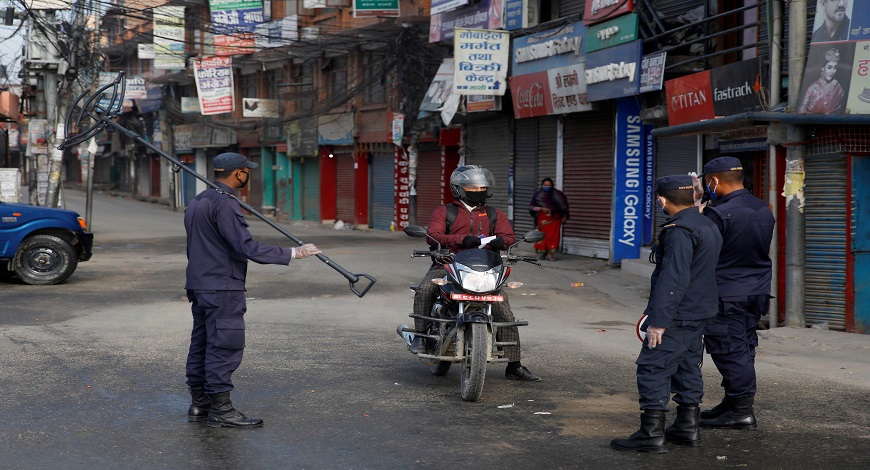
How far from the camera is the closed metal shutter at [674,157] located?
18.0 m

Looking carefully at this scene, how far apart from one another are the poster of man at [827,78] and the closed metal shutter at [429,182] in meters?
18.0

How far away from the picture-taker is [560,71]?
21219mm

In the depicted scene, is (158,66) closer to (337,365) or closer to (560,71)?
(560,71)

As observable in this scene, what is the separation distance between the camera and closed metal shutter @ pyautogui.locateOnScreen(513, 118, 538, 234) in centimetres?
2412

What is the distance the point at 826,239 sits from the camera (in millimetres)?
11398

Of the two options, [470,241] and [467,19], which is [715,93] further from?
[467,19]

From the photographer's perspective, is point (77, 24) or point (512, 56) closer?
point (512, 56)

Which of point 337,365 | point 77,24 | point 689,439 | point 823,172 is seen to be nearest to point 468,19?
point 77,24

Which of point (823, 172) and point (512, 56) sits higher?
point (512, 56)

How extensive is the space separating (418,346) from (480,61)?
14.5m

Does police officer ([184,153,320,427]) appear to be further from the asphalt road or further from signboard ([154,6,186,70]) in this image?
signboard ([154,6,186,70])

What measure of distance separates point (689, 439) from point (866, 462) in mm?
978

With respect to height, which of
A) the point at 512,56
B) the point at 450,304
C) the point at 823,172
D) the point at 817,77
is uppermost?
the point at 512,56

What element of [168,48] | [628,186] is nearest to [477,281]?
[628,186]
